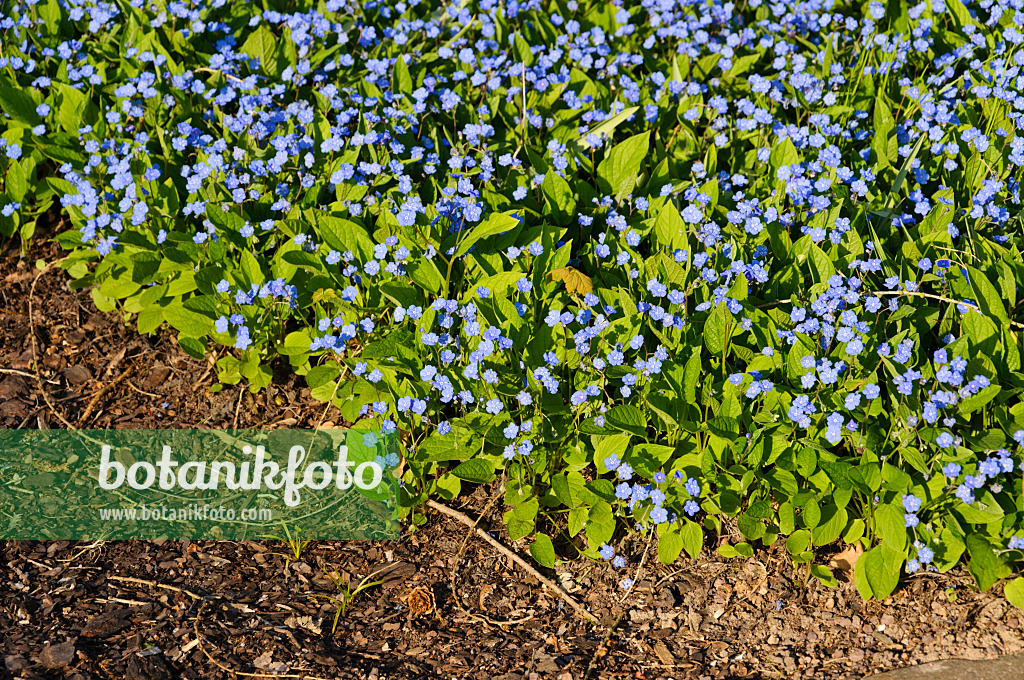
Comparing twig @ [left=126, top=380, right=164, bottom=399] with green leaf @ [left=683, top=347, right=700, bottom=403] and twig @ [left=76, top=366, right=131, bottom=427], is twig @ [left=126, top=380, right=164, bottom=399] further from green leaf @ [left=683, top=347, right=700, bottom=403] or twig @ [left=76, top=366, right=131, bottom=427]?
green leaf @ [left=683, top=347, right=700, bottom=403]

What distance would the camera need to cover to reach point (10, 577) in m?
2.82

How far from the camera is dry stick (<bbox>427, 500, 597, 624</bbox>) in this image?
283cm

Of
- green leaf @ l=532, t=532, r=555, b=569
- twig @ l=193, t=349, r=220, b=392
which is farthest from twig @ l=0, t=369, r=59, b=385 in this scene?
green leaf @ l=532, t=532, r=555, b=569

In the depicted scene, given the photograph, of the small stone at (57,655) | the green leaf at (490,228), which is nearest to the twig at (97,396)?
the small stone at (57,655)

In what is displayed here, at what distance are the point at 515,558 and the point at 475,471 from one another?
33 cm

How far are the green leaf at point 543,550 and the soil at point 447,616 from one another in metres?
0.08

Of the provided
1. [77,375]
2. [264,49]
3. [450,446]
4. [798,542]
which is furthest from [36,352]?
[798,542]

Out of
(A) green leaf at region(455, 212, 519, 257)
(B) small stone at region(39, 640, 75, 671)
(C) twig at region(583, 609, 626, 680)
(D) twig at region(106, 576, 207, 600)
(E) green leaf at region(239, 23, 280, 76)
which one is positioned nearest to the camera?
(B) small stone at region(39, 640, 75, 671)

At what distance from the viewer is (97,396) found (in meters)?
3.49

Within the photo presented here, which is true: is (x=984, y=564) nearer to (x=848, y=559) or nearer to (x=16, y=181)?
(x=848, y=559)

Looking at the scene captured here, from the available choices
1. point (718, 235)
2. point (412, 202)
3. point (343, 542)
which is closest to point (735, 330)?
point (718, 235)

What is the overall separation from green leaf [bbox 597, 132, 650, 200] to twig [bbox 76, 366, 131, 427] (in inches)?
81.5

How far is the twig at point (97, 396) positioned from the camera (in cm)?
342

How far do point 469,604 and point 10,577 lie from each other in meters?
1.46
